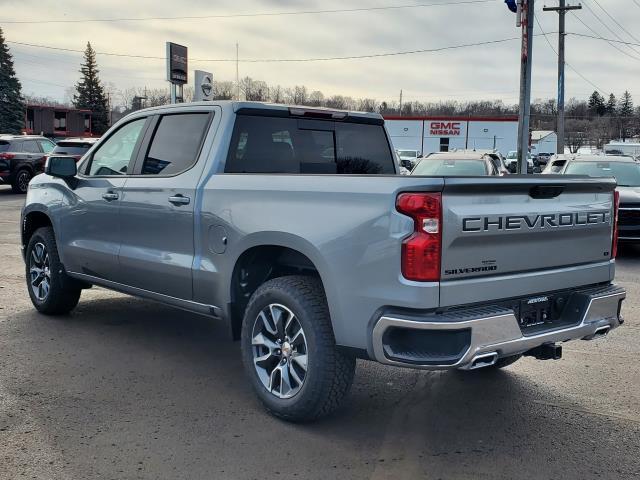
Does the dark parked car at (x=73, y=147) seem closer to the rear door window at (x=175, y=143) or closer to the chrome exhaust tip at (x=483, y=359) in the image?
the rear door window at (x=175, y=143)

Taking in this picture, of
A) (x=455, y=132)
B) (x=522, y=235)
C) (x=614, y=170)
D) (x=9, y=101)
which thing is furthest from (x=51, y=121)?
(x=522, y=235)

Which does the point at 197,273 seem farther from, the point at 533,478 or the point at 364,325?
the point at 533,478

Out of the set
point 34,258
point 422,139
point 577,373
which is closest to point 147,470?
point 577,373

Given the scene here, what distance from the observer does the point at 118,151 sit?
588 cm

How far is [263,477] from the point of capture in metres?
3.46

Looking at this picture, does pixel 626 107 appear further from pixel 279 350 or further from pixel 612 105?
pixel 279 350

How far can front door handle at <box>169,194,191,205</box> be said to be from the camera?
481cm

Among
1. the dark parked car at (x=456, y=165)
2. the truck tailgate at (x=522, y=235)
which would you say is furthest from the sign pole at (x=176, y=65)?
the truck tailgate at (x=522, y=235)

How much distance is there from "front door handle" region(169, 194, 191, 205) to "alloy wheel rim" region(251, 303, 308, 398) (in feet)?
3.56

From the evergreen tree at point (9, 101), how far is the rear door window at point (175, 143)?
59.6 meters

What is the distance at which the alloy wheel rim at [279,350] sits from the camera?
4.08 meters

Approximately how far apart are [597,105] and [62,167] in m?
138

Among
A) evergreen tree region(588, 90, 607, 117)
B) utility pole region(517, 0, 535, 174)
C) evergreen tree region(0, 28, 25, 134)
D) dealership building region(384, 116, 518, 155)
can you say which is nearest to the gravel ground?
utility pole region(517, 0, 535, 174)

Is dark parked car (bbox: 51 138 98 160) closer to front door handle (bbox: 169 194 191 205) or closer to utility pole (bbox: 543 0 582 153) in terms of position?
front door handle (bbox: 169 194 191 205)
